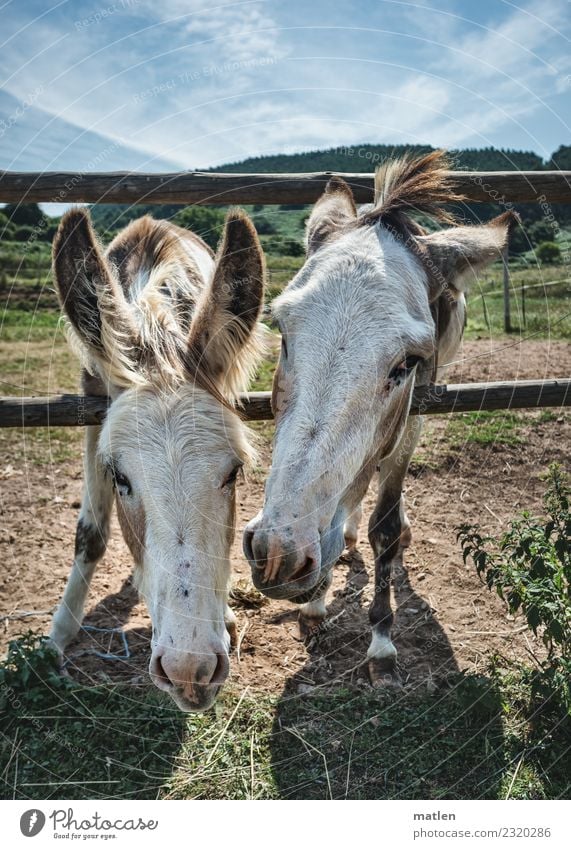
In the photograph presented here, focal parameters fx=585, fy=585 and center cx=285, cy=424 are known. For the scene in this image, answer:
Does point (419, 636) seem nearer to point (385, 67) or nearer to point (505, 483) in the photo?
point (505, 483)

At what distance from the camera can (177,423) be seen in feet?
8.91

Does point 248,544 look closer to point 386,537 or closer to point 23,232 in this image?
point 386,537

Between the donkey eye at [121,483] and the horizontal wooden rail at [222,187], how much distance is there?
7.15 feet

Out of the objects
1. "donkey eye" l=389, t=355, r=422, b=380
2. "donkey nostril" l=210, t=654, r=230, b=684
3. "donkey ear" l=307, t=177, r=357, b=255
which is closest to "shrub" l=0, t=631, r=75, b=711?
"donkey nostril" l=210, t=654, r=230, b=684

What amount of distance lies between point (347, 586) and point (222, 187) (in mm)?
3290

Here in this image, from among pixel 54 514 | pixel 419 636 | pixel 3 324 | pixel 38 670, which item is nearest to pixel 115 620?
pixel 38 670

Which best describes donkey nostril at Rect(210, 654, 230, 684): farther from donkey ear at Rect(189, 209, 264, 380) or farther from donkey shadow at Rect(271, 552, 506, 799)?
donkey ear at Rect(189, 209, 264, 380)

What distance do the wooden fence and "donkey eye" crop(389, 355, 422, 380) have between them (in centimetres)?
92

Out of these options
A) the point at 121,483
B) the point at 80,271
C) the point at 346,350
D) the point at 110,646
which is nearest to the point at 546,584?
the point at 346,350

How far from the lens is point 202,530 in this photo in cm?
256

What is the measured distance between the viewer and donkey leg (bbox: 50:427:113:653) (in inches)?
160

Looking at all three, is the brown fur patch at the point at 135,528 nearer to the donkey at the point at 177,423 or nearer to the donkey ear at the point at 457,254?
the donkey at the point at 177,423

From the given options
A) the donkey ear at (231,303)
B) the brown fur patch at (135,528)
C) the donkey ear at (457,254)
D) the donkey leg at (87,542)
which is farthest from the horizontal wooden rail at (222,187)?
the brown fur patch at (135,528)

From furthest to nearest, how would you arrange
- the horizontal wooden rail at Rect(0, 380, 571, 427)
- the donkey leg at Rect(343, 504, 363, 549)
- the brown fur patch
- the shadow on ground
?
1. the donkey leg at Rect(343, 504, 363, 549)
2. the horizontal wooden rail at Rect(0, 380, 571, 427)
3. the shadow on ground
4. the brown fur patch
